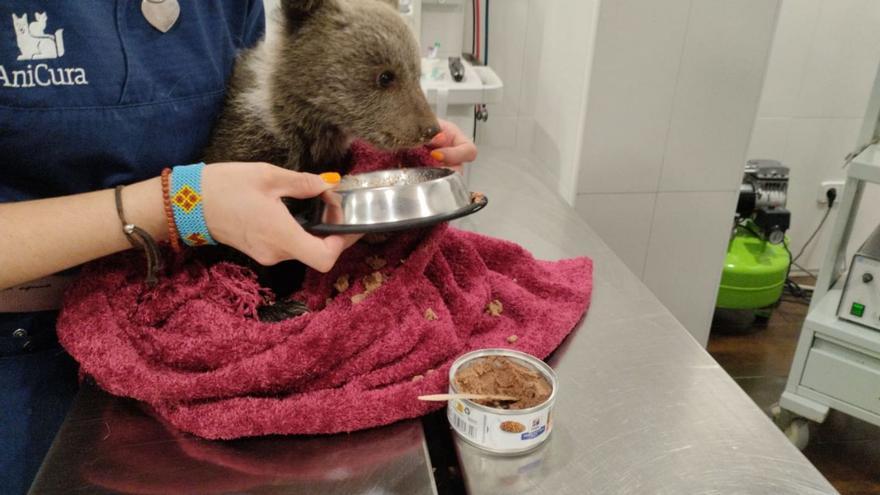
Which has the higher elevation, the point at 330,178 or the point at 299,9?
the point at 299,9

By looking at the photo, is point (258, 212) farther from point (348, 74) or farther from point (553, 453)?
point (553, 453)

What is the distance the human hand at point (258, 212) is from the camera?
678 millimetres

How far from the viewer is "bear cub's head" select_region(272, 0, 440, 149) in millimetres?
878

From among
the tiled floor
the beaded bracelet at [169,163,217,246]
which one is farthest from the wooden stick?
the tiled floor

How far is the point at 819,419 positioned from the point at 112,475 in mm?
1744

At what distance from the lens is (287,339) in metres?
0.71

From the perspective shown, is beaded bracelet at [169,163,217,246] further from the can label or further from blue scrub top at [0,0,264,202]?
the can label

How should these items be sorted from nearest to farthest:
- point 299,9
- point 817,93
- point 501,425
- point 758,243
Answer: point 501,425 → point 299,9 → point 758,243 → point 817,93

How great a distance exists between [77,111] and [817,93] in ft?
8.76

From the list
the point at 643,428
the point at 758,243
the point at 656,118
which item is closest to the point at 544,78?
the point at 656,118

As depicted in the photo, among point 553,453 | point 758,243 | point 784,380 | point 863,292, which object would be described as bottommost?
point 784,380

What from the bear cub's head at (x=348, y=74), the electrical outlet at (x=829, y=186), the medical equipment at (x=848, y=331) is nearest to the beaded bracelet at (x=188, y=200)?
the bear cub's head at (x=348, y=74)

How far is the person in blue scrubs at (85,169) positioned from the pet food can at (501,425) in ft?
0.73

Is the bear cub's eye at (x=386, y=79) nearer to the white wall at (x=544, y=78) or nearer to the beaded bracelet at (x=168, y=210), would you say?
the beaded bracelet at (x=168, y=210)
